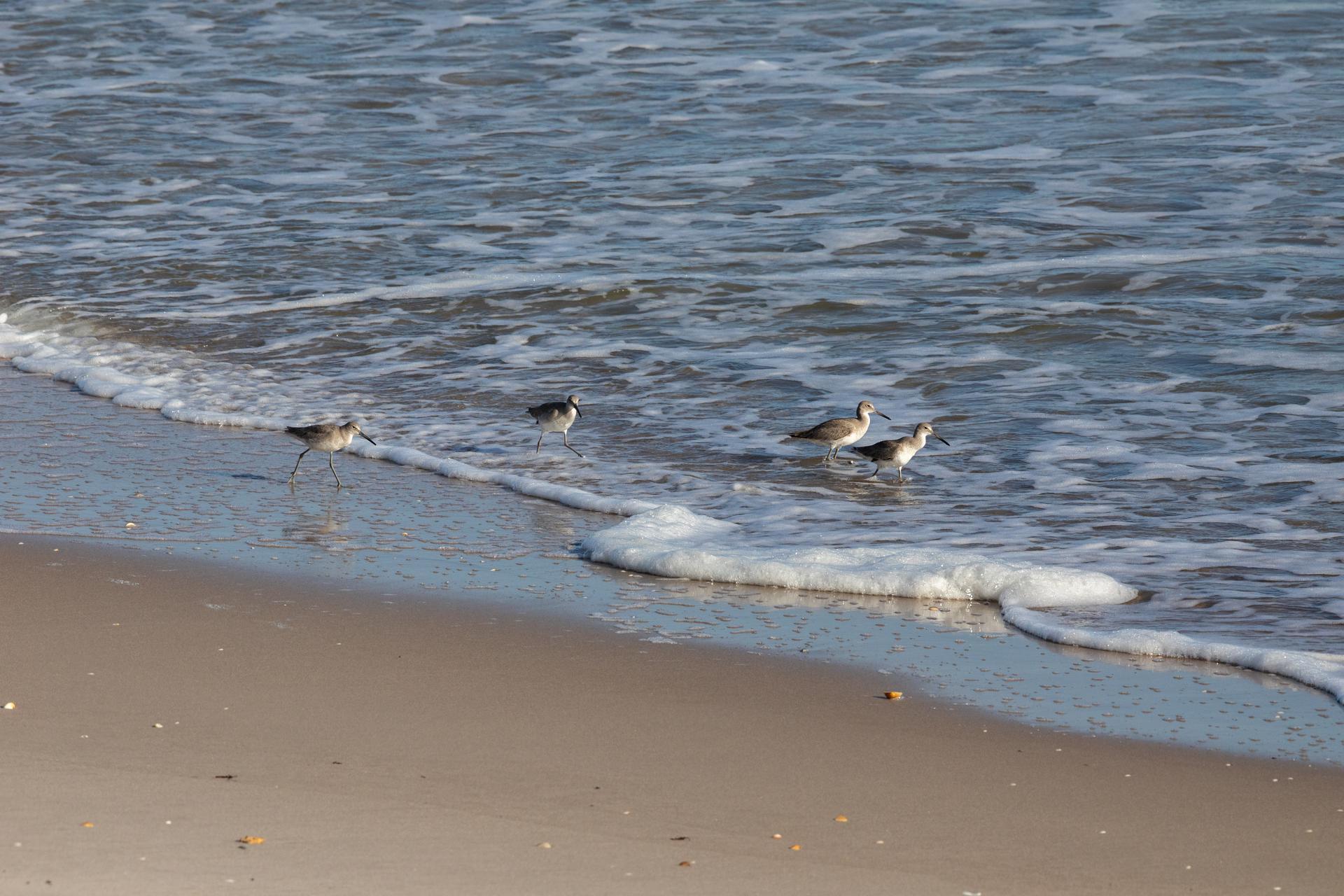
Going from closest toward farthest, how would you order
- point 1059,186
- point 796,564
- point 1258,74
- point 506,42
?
1. point 796,564
2. point 1059,186
3. point 1258,74
4. point 506,42

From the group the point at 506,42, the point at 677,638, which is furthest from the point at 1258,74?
the point at 677,638

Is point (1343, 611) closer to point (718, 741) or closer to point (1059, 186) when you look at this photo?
point (718, 741)

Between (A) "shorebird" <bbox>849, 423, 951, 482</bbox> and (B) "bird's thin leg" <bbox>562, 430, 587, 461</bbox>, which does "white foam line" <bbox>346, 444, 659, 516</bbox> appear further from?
(A) "shorebird" <bbox>849, 423, 951, 482</bbox>

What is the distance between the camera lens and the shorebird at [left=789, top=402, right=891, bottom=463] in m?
7.93

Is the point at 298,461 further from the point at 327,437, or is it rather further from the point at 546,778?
the point at 546,778

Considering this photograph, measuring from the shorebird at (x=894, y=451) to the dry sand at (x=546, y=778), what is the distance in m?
2.69

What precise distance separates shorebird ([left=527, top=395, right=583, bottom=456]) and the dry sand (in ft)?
8.52

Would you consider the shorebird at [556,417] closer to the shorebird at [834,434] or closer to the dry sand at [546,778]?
the shorebird at [834,434]

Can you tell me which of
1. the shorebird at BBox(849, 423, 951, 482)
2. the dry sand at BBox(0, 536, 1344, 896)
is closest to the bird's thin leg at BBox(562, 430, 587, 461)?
the shorebird at BBox(849, 423, 951, 482)

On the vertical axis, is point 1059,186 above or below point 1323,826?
below

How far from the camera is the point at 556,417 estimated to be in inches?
311

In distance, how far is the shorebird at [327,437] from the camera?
295 inches

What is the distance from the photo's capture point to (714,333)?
1023 centimetres

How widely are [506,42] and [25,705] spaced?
16.9m
